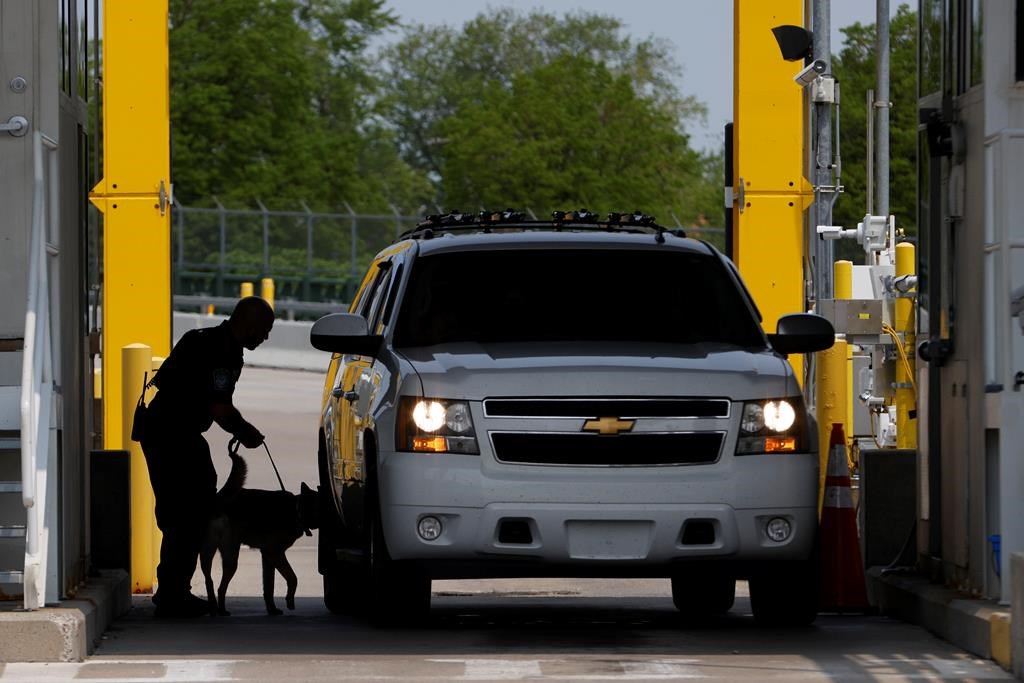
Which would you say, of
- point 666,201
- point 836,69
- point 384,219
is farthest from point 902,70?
point 384,219

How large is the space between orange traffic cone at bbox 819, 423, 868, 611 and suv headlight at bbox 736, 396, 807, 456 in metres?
1.91

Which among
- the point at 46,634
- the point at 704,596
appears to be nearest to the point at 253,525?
the point at 704,596

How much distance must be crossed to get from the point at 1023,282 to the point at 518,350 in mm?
2279

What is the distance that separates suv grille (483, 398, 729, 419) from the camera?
9.73m

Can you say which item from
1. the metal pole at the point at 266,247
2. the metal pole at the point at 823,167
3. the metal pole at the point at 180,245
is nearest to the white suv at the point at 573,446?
the metal pole at the point at 823,167

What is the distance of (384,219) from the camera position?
47812mm

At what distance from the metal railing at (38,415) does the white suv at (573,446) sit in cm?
148

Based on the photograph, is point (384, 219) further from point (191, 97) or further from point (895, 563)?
point (895, 563)

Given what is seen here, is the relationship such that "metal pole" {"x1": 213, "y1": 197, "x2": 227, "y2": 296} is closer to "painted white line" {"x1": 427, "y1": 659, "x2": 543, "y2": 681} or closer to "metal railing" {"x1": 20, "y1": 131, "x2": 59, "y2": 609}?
"metal railing" {"x1": 20, "y1": 131, "x2": 59, "y2": 609}

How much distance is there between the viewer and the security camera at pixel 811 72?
19.4 meters

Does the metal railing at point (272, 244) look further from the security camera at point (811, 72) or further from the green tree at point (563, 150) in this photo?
the green tree at point (563, 150)

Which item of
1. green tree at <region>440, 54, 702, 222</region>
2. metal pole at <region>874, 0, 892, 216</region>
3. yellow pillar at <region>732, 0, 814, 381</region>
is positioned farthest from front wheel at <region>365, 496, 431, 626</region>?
green tree at <region>440, 54, 702, 222</region>

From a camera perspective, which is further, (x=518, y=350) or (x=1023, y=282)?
(x=518, y=350)

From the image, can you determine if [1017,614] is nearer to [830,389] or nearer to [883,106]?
[830,389]
